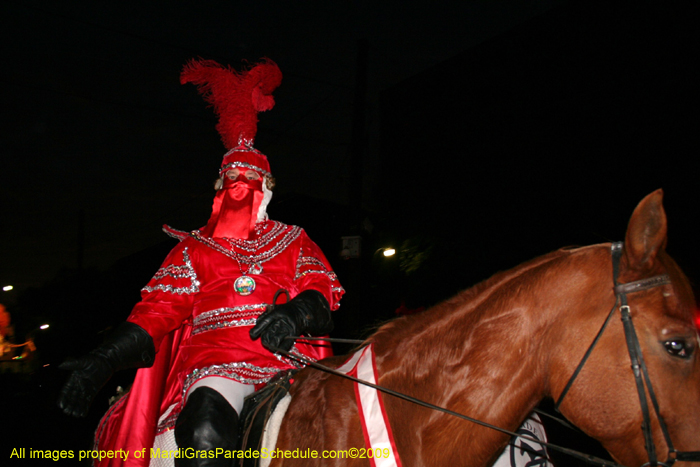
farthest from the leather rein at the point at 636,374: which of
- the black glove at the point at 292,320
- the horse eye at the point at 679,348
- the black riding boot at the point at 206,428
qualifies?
the black riding boot at the point at 206,428

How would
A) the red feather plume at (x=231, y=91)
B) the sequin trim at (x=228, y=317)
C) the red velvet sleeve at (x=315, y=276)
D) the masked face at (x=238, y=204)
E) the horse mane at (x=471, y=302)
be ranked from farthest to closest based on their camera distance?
the red feather plume at (x=231, y=91), the masked face at (x=238, y=204), the red velvet sleeve at (x=315, y=276), the sequin trim at (x=228, y=317), the horse mane at (x=471, y=302)

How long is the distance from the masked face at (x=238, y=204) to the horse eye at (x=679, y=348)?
232 centimetres

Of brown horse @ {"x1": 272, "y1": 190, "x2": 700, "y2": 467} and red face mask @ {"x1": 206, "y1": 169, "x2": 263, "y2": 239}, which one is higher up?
red face mask @ {"x1": 206, "y1": 169, "x2": 263, "y2": 239}

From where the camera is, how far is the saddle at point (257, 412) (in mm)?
2107

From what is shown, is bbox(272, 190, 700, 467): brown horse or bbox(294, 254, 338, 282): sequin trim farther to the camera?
bbox(294, 254, 338, 282): sequin trim

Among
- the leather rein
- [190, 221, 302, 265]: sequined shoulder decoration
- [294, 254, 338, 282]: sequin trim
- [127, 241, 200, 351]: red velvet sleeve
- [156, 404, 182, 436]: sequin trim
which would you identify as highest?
[190, 221, 302, 265]: sequined shoulder decoration

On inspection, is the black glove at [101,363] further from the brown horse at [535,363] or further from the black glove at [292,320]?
the brown horse at [535,363]

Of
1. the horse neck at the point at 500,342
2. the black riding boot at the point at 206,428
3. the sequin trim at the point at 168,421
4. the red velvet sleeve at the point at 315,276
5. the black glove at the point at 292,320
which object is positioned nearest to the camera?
the horse neck at the point at 500,342

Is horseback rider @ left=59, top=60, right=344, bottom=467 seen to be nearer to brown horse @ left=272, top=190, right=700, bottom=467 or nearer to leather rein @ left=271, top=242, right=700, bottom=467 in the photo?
brown horse @ left=272, top=190, right=700, bottom=467

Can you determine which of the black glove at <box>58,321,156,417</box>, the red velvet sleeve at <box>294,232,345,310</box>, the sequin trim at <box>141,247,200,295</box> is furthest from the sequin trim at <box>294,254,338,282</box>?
the black glove at <box>58,321,156,417</box>

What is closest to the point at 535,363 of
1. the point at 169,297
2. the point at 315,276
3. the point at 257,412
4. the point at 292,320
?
the point at 292,320

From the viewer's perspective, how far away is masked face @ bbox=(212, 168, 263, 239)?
3.02 m

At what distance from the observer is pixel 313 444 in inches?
76.5

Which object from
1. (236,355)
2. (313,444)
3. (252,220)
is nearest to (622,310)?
(313,444)
